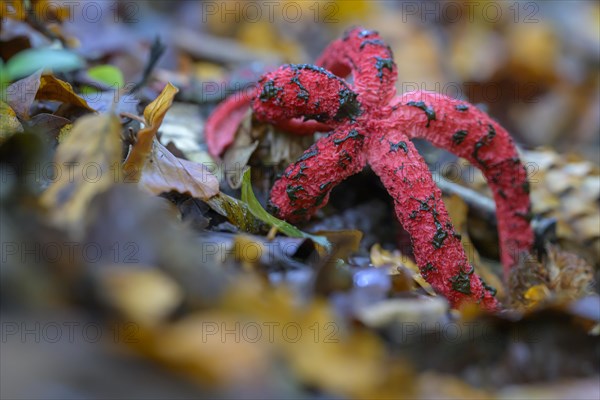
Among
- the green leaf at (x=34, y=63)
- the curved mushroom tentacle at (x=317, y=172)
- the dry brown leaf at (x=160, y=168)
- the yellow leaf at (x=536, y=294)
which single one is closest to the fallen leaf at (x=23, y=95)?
the green leaf at (x=34, y=63)

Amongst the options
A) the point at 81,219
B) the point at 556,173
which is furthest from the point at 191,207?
the point at 556,173

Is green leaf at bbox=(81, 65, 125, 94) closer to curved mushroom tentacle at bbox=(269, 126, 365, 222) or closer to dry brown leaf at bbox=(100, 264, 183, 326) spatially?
curved mushroom tentacle at bbox=(269, 126, 365, 222)

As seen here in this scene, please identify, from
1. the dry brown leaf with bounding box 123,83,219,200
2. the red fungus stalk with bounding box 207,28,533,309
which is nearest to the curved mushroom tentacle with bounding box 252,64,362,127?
the red fungus stalk with bounding box 207,28,533,309

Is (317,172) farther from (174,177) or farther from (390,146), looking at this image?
(174,177)

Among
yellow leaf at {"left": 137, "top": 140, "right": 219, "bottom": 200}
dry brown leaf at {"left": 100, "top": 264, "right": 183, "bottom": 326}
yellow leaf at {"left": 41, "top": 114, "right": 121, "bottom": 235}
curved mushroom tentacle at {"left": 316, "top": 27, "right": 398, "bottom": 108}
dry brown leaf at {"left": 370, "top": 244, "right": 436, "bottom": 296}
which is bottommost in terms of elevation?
dry brown leaf at {"left": 370, "top": 244, "right": 436, "bottom": 296}

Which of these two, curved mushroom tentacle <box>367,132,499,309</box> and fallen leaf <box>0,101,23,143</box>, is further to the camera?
curved mushroom tentacle <box>367,132,499,309</box>
